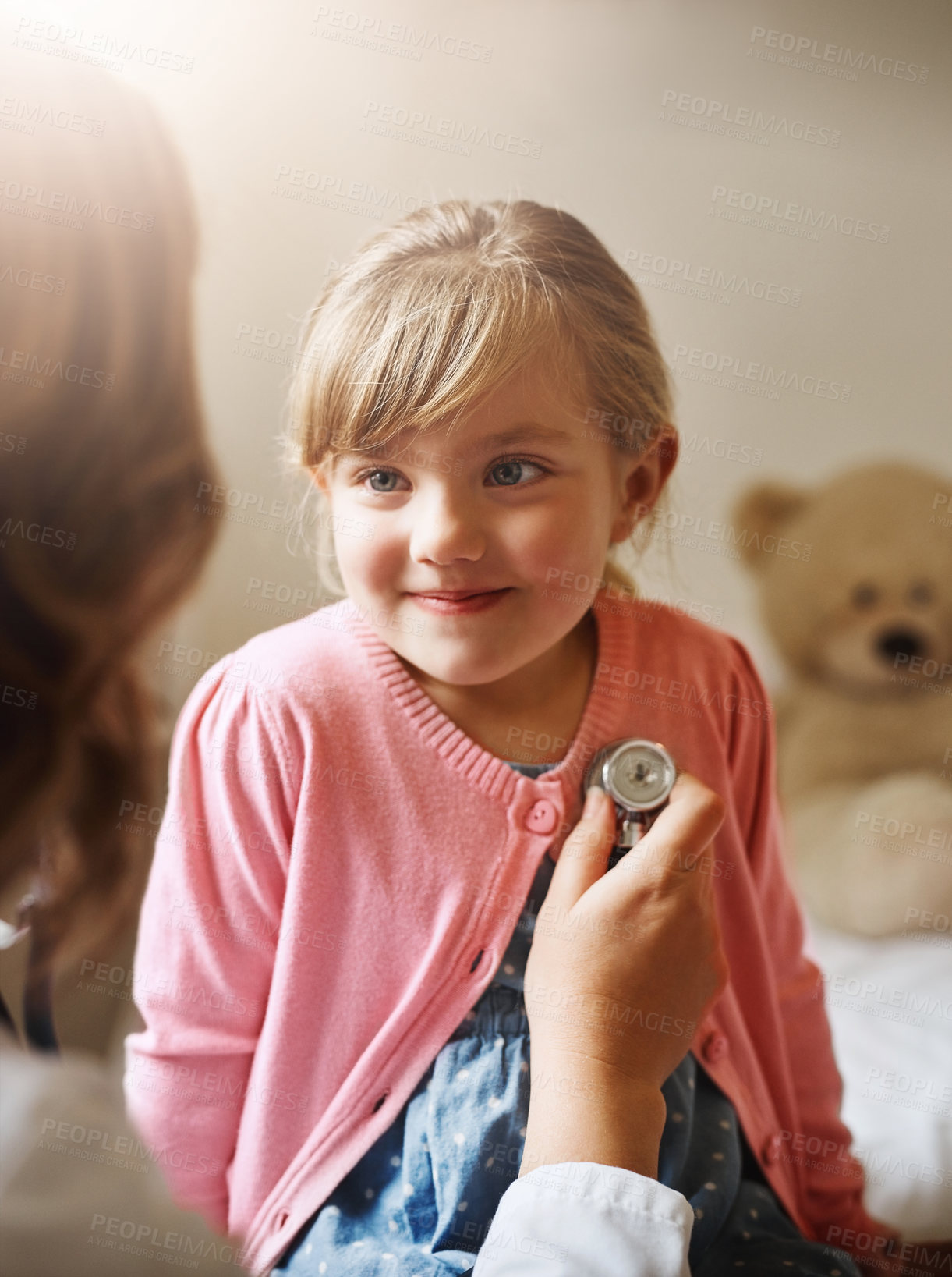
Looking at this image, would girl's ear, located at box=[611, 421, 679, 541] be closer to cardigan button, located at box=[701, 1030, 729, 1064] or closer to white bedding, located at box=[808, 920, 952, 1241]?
cardigan button, located at box=[701, 1030, 729, 1064]

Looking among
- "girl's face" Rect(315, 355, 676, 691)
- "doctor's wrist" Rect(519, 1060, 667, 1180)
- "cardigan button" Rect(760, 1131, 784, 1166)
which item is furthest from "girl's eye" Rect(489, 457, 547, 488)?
"cardigan button" Rect(760, 1131, 784, 1166)

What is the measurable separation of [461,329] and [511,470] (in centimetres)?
9

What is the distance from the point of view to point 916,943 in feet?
3.42

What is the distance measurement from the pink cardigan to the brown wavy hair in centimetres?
10

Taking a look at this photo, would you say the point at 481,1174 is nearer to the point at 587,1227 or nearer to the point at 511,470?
the point at 587,1227

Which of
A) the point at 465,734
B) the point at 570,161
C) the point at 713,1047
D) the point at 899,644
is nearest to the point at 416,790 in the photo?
the point at 465,734

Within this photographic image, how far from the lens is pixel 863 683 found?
3.77 feet

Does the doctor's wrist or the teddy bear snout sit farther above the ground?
the teddy bear snout

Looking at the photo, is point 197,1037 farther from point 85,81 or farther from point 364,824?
point 85,81

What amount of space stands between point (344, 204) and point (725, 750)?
48 cm

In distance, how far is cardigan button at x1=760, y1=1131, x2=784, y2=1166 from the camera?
0.72 meters

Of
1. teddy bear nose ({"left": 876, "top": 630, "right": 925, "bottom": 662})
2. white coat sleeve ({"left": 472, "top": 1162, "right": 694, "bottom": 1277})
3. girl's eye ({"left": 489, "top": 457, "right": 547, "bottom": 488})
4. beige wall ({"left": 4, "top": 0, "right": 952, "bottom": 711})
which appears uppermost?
beige wall ({"left": 4, "top": 0, "right": 952, "bottom": 711})

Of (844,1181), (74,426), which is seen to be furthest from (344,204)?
(844,1181)

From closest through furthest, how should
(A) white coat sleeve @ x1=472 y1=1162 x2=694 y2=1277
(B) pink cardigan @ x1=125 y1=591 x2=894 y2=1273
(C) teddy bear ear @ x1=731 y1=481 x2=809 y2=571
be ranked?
(A) white coat sleeve @ x1=472 y1=1162 x2=694 y2=1277 < (B) pink cardigan @ x1=125 y1=591 x2=894 y2=1273 < (C) teddy bear ear @ x1=731 y1=481 x2=809 y2=571
